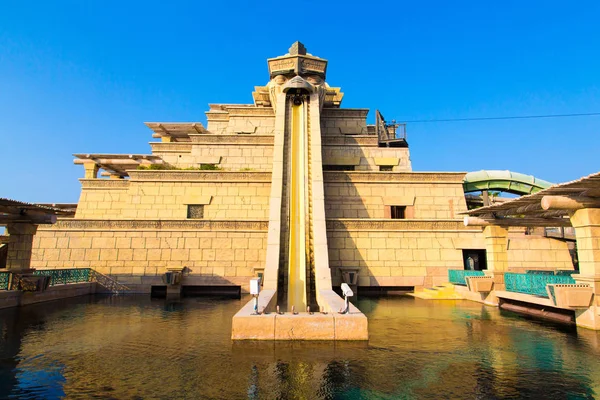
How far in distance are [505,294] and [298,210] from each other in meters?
10.4

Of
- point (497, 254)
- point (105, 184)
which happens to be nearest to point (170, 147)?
point (105, 184)

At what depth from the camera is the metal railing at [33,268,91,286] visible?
56.8 feet

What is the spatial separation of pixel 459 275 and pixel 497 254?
323 cm

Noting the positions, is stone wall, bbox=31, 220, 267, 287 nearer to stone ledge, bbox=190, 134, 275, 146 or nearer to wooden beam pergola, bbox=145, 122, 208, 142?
stone ledge, bbox=190, 134, 275, 146

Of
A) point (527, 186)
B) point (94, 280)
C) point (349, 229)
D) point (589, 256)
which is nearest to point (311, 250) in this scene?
point (349, 229)

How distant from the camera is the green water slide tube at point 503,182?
3234cm

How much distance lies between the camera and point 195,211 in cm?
2409

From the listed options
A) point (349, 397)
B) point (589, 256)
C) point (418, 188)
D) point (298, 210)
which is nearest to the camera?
point (349, 397)

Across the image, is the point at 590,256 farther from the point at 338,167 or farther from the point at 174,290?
the point at 338,167

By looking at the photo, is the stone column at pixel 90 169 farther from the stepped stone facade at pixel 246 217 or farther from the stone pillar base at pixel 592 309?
the stone pillar base at pixel 592 309

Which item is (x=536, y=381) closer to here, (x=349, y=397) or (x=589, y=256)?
(x=349, y=397)

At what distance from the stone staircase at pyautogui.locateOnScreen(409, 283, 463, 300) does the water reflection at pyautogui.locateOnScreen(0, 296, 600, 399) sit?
19.2 ft

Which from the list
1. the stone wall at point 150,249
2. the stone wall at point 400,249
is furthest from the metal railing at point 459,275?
the stone wall at point 150,249

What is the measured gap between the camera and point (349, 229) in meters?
21.2
